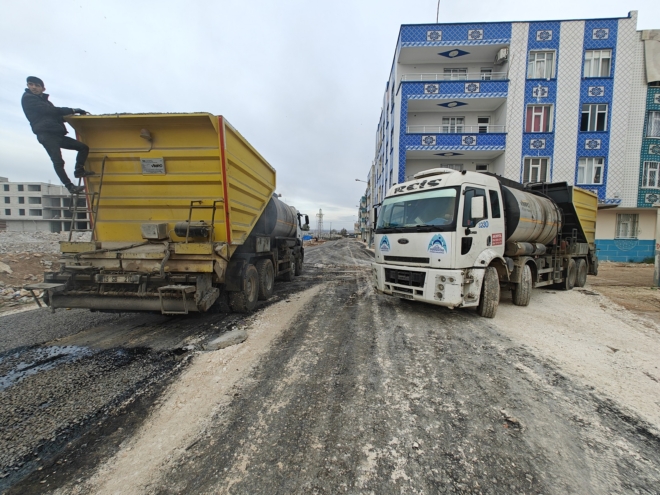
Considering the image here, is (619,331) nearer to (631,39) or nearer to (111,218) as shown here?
(111,218)

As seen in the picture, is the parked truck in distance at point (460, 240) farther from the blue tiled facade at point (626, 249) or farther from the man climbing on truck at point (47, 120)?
the blue tiled facade at point (626, 249)

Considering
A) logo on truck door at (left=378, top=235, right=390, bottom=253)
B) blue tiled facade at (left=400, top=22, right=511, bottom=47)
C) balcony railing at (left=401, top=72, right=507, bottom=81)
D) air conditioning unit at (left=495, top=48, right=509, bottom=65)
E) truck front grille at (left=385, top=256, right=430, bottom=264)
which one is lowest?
truck front grille at (left=385, top=256, right=430, bottom=264)

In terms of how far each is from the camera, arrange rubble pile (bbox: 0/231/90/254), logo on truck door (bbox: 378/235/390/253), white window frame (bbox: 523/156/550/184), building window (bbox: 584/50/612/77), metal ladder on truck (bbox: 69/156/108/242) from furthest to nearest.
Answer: white window frame (bbox: 523/156/550/184)
building window (bbox: 584/50/612/77)
rubble pile (bbox: 0/231/90/254)
logo on truck door (bbox: 378/235/390/253)
metal ladder on truck (bbox: 69/156/108/242)

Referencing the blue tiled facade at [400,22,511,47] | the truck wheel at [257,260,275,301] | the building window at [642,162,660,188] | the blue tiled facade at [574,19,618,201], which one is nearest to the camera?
the truck wheel at [257,260,275,301]

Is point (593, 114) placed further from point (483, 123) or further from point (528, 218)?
point (528, 218)

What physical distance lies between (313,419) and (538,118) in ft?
76.2

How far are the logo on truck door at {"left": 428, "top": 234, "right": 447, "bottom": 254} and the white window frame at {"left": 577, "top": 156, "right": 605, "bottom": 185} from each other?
1963 centimetres

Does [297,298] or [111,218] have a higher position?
[111,218]

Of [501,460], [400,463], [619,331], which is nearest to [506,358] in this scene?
[501,460]

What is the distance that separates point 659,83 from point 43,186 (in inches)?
4083

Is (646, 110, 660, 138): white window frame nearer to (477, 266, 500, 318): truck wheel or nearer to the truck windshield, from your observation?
(477, 266, 500, 318): truck wheel

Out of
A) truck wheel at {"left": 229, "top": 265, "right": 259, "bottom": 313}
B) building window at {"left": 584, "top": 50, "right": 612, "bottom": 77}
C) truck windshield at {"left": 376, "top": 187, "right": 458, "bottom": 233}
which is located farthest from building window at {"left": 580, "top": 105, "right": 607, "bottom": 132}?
truck wheel at {"left": 229, "top": 265, "right": 259, "bottom": 313}

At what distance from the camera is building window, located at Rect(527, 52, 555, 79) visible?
1827 cm

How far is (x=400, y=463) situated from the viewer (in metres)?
2.06
